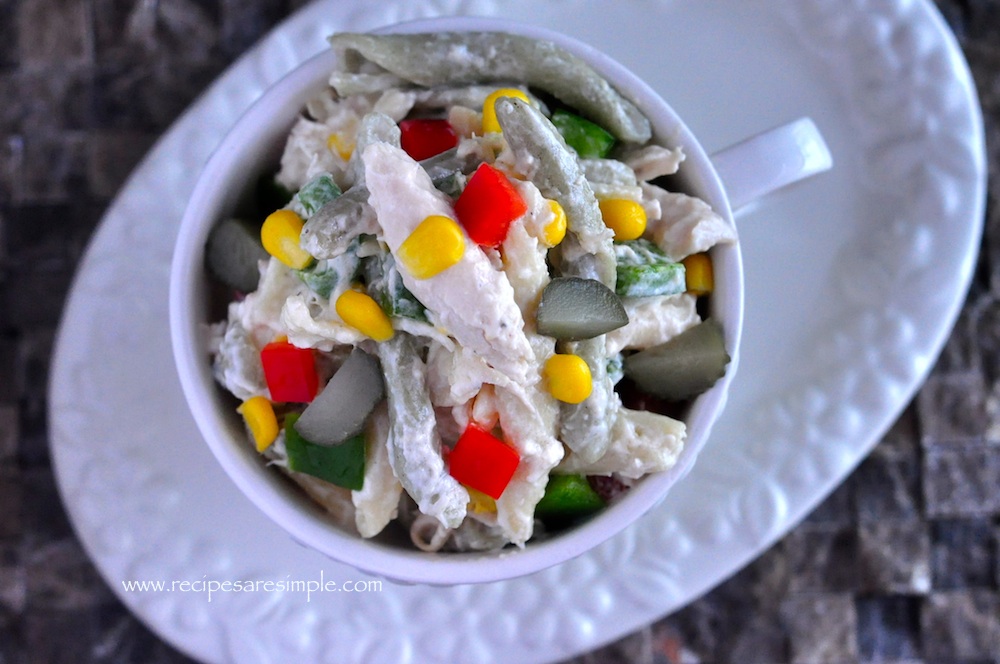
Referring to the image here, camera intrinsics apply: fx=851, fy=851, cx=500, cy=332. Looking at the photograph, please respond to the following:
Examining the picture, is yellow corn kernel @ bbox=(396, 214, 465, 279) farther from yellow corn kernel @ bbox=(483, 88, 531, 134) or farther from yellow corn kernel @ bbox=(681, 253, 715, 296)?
yellow corn kernel @ bbox=(681, 253, 715, 296)

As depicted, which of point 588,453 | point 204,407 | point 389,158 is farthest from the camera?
point 204,407

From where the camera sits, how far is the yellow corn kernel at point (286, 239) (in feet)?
4.22

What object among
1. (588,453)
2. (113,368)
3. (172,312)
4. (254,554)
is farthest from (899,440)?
(113,368)

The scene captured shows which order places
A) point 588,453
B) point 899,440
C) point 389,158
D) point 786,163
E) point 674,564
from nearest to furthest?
1. point 389,158
2. point 588,453
3. point 786,163
4. point 674,564
5. point 899,440

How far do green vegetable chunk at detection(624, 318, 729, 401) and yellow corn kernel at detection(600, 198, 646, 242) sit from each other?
0.20 metres

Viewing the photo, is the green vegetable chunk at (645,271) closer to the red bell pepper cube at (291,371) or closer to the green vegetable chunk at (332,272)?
the green vegetable chunk at (332,272)

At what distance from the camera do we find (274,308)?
1377 mm

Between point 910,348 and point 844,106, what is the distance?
58 centimetres

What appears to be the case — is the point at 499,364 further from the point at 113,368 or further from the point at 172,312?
the point at 113,368

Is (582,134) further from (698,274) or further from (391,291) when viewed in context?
(391,291)

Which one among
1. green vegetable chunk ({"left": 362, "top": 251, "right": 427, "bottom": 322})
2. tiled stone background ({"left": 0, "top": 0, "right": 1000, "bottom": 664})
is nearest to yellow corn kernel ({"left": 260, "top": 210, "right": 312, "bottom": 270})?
green vegetable chunk ({"left": 362, "top": 251, "right": 427, "bottom": 322})

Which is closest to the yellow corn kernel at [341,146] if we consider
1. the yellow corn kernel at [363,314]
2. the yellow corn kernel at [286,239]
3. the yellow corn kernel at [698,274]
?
the yellow corn kernel at [286,239]

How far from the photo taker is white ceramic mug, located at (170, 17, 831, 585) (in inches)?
55.0

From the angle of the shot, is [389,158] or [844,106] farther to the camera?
[844,106]
